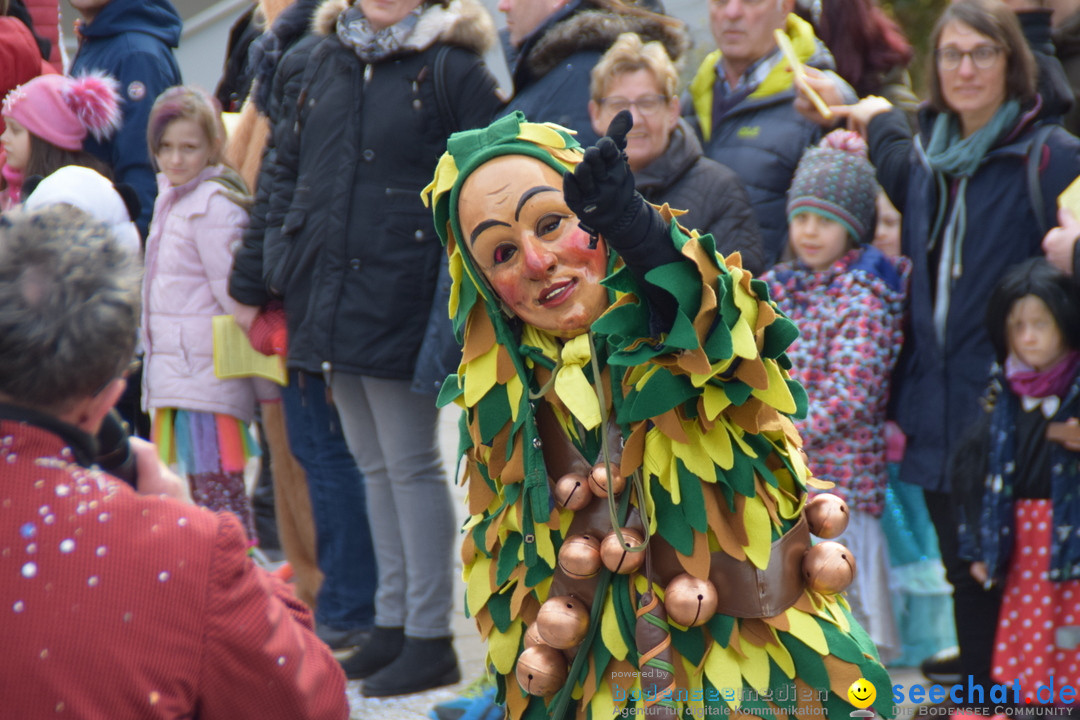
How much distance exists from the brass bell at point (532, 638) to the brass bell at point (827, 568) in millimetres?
502

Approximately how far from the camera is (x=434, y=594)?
379 cm

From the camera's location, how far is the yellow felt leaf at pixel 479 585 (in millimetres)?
2418

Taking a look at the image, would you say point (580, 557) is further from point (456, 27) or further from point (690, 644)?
point (456, 27)

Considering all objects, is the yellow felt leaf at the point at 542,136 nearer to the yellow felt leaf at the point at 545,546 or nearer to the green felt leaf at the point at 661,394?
the green felt leaf at the point at 661,394

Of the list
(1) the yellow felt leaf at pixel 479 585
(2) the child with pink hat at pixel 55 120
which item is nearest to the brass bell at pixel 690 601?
(1) the yellow felt leaf at pixel 479 585

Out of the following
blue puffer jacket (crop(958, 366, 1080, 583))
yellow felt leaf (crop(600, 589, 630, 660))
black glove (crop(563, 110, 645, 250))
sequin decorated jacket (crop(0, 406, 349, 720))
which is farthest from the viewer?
blue puffer jacket (crop(958, 366, 1080, 583))

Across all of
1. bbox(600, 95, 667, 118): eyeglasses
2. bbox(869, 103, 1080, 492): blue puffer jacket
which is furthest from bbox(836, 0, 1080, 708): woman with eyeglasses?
bbox(600, 95, 667, 118): eyeglasses

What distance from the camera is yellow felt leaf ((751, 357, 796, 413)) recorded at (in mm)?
2094

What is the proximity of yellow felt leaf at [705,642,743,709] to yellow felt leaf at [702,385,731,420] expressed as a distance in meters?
0.43

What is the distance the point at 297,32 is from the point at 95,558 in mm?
3326

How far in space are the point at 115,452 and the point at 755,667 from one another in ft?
3.82

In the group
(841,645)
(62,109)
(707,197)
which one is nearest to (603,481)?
(841,645)

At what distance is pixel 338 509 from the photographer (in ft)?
13.7

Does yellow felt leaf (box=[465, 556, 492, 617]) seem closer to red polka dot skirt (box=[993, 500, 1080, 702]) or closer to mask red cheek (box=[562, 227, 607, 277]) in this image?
mask red cheek (box=[562, 227, 607, 277])
